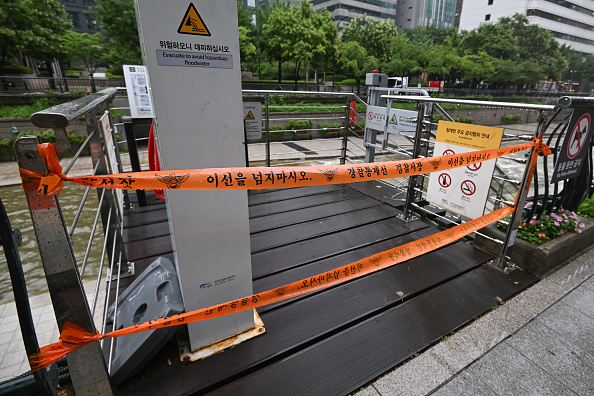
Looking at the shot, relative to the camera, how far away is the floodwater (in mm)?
4133

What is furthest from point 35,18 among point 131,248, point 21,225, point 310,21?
point 131,248

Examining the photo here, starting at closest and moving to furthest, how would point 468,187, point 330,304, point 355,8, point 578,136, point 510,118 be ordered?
point 330,304, point 578,136, point 468,187, point 510,118, point 355,8

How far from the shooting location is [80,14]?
37812mm

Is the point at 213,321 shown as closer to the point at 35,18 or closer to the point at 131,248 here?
the point at 131,248

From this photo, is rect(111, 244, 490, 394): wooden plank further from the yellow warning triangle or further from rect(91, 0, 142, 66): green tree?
rect(91, 0, 142, 66): green tree

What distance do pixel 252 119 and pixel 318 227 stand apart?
213 cm

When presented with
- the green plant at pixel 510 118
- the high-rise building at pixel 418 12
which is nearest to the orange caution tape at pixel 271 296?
the green plant at pixel 510 118

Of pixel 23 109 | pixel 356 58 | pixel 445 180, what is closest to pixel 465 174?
pixel 445 180

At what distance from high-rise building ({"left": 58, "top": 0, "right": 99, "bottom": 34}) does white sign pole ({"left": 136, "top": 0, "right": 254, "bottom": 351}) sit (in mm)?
47274

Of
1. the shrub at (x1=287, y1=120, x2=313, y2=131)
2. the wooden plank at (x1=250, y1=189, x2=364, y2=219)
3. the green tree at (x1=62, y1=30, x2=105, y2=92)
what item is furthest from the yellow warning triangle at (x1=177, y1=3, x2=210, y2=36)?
the green tree at (x1=62, y1=30, x2=105, y2=92)

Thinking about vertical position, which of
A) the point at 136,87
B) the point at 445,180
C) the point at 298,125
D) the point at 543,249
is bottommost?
the point at 298,125

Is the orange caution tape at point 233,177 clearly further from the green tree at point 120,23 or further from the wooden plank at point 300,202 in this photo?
the green tree at point 120,23

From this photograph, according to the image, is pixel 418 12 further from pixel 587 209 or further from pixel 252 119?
pixel 587 209

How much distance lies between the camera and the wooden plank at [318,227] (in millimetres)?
3517
